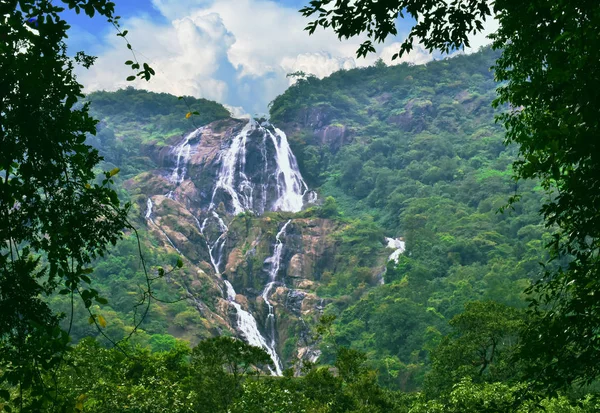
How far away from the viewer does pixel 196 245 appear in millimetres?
43312

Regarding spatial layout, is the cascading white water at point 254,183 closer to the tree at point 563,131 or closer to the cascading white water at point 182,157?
the cascading white water at point 182,157

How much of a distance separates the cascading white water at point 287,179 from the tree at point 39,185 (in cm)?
4584

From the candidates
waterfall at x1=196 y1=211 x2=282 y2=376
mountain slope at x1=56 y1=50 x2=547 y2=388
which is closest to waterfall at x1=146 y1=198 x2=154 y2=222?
mountain slope at x1=56 y1=50 x2=547 y2=388

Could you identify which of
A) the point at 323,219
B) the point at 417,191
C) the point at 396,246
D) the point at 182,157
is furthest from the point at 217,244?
the point at 417,191

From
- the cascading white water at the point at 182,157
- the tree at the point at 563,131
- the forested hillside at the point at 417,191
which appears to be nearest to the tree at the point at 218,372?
the forested hillside at the point at 417,191

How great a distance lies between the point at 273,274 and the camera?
40031 mm

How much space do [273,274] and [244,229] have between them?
467cm

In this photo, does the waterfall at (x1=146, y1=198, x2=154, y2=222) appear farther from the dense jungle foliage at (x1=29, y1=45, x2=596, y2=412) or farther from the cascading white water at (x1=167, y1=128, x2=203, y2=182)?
the cascading white water at (x1=167, y1=128, x2=203, y2=182)

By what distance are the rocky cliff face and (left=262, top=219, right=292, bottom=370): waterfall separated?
0.25 ft

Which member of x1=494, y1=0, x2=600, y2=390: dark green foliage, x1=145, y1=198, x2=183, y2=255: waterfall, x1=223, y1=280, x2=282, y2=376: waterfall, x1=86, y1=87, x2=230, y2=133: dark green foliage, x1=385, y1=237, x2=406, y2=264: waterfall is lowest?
x1=223, y1=280, x2=282, y2=376: waterfall

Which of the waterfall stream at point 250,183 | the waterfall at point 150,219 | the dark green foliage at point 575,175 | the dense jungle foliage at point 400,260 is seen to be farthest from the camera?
the waterfall stream at point 250,183

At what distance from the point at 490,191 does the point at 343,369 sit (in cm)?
3590

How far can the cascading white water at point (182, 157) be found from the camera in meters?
52.3

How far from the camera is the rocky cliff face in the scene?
3594 cm
